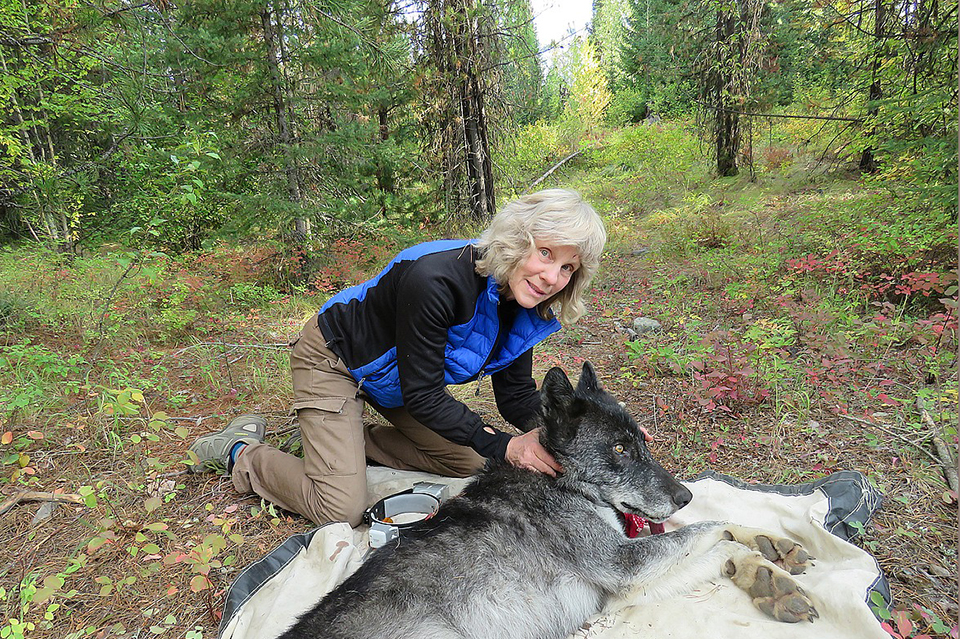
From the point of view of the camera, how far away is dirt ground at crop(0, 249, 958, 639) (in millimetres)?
2658

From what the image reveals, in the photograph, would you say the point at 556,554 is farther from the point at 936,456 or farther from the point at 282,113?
the point at 282,113

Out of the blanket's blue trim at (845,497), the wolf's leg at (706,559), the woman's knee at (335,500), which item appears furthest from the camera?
the woman's knee at (335,500)

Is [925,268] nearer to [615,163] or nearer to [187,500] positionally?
[187,500]

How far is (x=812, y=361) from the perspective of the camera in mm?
4770

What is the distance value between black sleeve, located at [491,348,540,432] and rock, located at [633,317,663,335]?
319cm

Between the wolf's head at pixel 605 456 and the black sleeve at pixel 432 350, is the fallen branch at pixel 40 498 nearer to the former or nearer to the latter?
the black sleeve at pixel 432 350

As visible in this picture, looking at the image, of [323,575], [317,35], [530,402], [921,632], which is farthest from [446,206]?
[921,632]

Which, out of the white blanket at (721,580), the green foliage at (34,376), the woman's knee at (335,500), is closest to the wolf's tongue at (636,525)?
the white blanket at (721,580)

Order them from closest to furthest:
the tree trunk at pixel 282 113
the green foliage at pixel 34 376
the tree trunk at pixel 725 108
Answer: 1. the green foliage at pixel 34 376
2. the tree trunk at pixel 282 113
3. the tree trunk at pixel 725 108

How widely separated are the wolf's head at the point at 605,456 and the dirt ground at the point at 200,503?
103 centimetres

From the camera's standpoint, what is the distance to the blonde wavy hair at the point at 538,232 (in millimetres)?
2932

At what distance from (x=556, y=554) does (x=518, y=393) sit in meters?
1.38

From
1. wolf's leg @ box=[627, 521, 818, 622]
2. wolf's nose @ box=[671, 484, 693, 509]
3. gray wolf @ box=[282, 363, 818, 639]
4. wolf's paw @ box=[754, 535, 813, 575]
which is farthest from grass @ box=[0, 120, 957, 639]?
wolf's nose @ box=[671, 484, 693, 509]

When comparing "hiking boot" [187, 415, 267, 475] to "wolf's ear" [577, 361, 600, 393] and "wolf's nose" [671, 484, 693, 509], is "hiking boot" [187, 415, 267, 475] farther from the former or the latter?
"wolf's nose" [671, 484, 693, 509]
